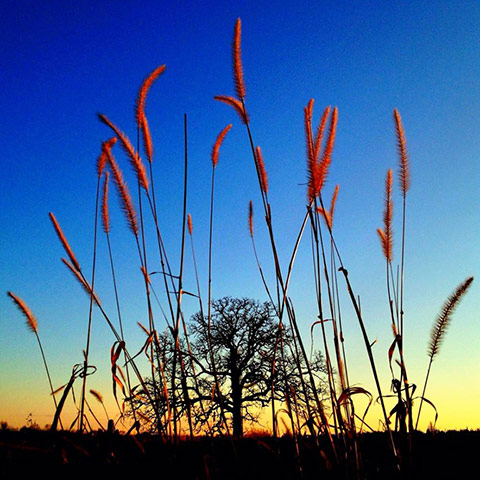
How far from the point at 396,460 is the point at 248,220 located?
144 centimetres

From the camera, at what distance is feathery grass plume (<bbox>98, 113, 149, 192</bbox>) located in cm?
200

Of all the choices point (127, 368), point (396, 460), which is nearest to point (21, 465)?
point (127, 368)

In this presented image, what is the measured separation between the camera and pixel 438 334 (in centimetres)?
200

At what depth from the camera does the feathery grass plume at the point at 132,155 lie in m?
2.00

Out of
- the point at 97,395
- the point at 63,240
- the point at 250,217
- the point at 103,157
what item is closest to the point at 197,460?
the point at 97,395

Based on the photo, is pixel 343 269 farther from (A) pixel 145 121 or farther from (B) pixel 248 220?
(A) pixel 145 121

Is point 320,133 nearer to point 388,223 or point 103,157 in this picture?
point 388,223

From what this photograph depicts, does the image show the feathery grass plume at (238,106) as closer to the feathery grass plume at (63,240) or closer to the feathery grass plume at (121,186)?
the feathery grass plume at (121,186)

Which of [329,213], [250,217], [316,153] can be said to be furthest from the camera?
[250,217]

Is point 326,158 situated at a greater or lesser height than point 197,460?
greater

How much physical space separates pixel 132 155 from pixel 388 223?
1.18 metres

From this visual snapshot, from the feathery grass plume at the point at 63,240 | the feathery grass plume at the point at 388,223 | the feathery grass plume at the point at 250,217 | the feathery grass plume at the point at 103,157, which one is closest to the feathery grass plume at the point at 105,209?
the feathery grass plume at the point at 103,157

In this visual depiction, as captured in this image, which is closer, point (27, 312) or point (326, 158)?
point (326, 158)

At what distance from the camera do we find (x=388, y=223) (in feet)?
7.13
